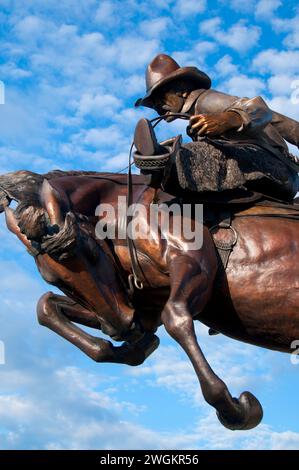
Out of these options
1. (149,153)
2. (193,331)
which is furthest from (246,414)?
(149,153)

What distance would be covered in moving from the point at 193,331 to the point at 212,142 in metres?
1.48

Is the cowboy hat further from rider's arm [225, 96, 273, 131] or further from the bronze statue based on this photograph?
the bronze statue

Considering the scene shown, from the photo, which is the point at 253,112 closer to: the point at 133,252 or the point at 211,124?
the point at 211,124

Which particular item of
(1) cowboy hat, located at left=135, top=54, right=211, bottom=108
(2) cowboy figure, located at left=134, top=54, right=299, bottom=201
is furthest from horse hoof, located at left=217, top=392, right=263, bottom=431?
(1) cowboy hat, located at left=135, top=54, right=211, bottom=108

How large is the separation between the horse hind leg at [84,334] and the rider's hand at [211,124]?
5.19 ft

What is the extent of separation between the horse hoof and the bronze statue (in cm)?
1

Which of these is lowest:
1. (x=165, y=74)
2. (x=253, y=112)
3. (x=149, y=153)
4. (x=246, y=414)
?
(x=246, y=414)

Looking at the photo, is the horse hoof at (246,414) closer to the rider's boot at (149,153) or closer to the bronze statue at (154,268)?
the bronze statue at (154,268)

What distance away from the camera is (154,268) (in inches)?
230

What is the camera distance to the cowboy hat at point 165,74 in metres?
6.42

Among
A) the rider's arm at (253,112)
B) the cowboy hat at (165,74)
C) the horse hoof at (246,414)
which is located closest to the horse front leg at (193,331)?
the horse hoof at (246,414)

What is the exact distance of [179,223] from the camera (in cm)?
586
